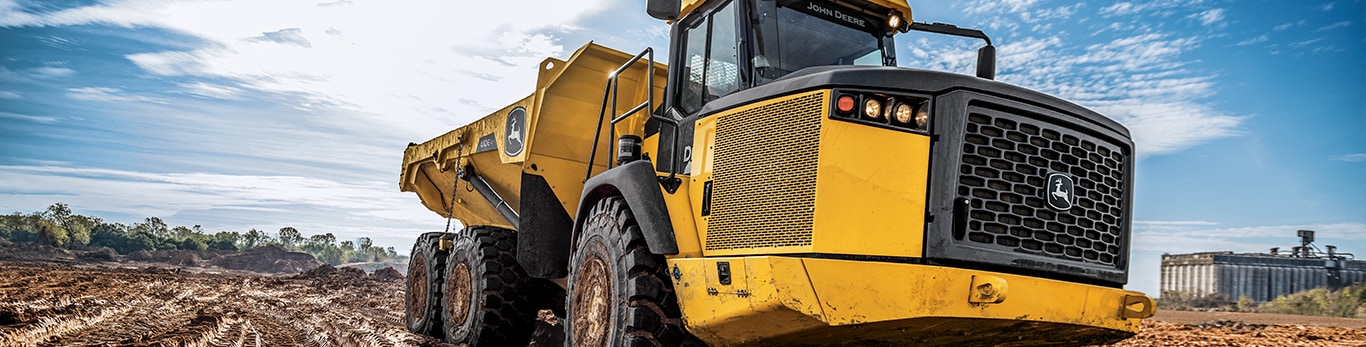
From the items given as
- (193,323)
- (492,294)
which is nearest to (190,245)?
(193,323)

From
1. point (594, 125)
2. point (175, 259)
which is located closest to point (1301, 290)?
point (594, 125)

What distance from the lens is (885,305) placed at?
134 inches

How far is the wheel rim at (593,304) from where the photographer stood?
459 centimetres

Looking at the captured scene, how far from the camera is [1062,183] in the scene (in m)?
Answer: 3.82

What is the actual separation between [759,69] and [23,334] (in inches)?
283

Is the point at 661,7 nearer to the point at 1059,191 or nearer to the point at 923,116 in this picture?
the point at 923,116

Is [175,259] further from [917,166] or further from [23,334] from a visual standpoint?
[917,166]

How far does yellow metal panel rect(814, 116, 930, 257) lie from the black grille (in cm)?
27

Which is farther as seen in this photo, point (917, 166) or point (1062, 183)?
point (1062, 183)

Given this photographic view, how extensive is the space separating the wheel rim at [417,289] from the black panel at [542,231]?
8.36 ft

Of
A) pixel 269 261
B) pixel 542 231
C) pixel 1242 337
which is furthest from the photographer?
pixel 269 261

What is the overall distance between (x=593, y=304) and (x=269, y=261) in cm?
5683

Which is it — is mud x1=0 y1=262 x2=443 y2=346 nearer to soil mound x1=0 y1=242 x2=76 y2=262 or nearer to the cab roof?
the cab roof

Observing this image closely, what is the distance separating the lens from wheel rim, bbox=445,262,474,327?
757 centimetres
